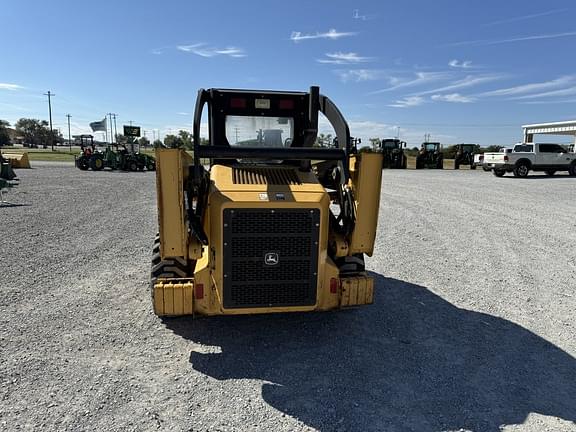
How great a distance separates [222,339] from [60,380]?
4.51ft

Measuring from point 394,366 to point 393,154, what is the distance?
102 ft

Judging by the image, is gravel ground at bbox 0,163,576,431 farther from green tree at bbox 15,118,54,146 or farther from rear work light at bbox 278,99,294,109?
green tree at bbox 15,118,54,146

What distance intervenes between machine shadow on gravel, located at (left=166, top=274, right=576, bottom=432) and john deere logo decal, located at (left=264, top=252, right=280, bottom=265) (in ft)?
2.81

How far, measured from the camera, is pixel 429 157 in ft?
111

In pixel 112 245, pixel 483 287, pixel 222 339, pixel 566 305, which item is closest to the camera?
pixel 222 339

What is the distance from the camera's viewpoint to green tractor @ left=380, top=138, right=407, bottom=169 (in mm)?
32969

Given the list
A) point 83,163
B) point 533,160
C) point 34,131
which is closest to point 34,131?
point 34,131

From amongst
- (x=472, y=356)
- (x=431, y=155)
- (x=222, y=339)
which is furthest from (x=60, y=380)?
(x=431, y=155)

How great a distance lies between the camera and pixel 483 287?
18.0 ft

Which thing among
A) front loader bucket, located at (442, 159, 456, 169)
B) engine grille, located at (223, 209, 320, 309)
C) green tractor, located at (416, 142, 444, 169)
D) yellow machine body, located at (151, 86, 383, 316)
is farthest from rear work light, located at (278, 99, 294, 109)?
front loader bucket, located at (442, 159, 456, 169)

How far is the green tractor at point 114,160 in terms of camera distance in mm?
27156

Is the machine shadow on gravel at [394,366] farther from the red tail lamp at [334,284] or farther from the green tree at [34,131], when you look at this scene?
the green tree at [34,131]

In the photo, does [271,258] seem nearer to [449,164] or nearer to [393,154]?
[393,154]

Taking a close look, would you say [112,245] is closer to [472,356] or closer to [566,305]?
[472,356]
